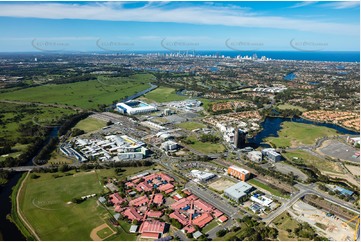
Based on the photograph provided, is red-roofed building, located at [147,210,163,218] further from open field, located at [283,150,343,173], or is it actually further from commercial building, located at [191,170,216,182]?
open field, located at [283,150,343,173]

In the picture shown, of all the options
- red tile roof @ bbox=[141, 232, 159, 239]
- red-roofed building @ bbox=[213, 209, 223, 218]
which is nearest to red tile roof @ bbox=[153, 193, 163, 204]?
red tile roof @ bbox=[141, 232, 159, 239]

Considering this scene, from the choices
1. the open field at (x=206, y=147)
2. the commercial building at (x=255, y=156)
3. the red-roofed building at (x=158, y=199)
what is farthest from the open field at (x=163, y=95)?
the red-roofed building at (x=158, y=199)

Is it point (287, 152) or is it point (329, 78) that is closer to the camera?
point (287, 152)

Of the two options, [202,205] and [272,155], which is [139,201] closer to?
[202,205]

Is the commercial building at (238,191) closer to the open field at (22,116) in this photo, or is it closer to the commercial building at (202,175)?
the commercial building at (202,175)

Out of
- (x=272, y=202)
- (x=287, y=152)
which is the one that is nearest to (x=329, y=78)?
(x=287, y=152)

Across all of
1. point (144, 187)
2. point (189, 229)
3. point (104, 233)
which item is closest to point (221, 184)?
point (144, 187)

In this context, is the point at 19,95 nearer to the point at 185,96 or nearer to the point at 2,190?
the point at 185,96
